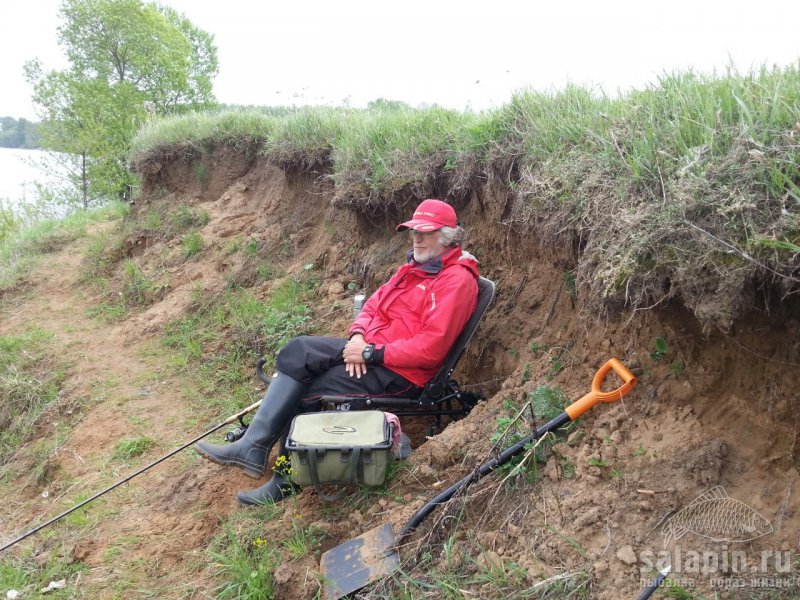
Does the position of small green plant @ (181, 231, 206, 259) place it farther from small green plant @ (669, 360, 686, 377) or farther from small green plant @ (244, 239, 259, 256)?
small green plant @ (669, 360, 686, 377)

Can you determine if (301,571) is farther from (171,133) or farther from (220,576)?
(171,133)

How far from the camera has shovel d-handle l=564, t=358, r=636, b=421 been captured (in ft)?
9.51

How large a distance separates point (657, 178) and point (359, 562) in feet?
8.36

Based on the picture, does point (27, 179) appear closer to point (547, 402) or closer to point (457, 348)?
point (457, 348)

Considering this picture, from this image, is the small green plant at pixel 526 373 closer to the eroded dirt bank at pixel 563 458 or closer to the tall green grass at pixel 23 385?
the eroded dirt bank at pixel 563 458

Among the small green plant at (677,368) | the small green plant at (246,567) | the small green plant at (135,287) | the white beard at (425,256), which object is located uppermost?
the white beard at (425,256)

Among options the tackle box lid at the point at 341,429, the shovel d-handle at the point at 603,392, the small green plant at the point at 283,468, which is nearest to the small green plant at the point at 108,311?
the small green plant at the point at 283,468

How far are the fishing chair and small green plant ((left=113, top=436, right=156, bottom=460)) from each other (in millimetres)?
2190

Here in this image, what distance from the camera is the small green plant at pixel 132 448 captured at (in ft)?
17.0

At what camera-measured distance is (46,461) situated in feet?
17.6

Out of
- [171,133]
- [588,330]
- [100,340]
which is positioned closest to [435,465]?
[588,330]

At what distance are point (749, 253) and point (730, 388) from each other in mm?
695

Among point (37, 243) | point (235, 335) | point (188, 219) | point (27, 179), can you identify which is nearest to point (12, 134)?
point (27, 179)

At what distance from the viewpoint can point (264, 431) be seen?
3.95 m
